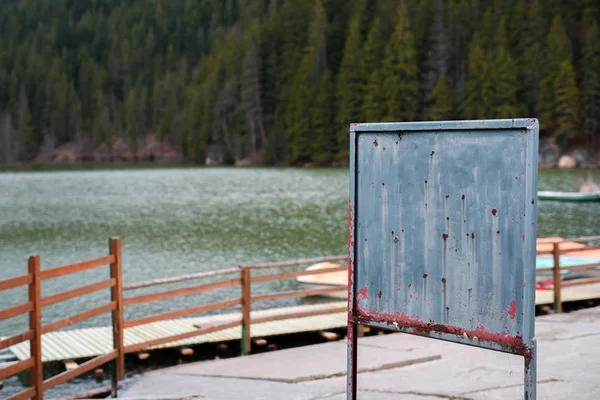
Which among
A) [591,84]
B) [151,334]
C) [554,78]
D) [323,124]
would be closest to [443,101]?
[554,78]

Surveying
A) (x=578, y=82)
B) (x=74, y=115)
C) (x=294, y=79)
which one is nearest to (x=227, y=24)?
(x=74, y=115)

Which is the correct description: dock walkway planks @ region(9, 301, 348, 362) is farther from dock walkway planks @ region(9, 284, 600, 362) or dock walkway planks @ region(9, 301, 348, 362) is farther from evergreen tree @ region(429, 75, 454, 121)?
evergreen tree @ region(429, 75, 454, 121)

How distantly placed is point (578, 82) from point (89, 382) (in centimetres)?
9271

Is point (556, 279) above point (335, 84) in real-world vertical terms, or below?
below

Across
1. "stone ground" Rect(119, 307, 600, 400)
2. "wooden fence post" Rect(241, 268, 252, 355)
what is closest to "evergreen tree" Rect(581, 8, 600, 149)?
"stone ground" Rect(119, 307, 600, 400)

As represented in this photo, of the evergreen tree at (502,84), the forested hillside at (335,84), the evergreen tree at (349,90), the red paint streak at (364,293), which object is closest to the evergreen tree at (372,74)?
the forested hillside at (335,84)

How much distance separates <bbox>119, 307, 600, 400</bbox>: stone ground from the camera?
609 centimetres

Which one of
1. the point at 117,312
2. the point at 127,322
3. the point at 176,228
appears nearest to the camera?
the point at 117,312

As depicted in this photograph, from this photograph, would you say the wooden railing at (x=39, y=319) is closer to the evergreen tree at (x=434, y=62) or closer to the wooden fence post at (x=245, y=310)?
the wooden fence post at (x=245, y=310)

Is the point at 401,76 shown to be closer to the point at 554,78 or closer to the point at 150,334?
the point at 554,78

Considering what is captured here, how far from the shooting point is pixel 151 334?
Answer: 1001 cm

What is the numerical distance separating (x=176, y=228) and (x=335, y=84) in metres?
74.9

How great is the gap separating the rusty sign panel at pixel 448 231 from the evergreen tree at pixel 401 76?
315 feet

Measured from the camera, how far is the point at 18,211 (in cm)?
4759
